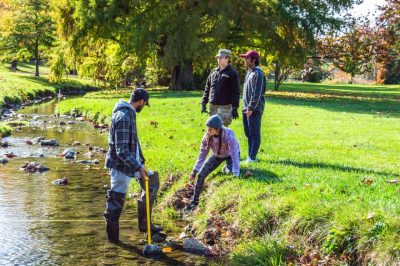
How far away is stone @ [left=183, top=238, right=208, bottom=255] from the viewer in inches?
315

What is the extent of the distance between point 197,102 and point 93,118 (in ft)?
18.6

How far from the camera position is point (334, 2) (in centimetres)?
3784

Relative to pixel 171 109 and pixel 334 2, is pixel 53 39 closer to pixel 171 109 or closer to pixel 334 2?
pixel 334 2

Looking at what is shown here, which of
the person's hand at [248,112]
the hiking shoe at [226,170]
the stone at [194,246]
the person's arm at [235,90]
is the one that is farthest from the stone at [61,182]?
the stone at [194,246]

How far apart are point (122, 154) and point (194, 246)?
5.81 ft

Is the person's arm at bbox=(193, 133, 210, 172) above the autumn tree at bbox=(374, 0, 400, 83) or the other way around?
the other way around

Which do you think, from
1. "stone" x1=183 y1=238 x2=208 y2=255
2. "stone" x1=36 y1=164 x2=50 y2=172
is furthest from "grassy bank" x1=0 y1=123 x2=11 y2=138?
"stone" x1=183 y1=238 x2=208 y2=255

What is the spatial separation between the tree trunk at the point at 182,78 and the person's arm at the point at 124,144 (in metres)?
32.1

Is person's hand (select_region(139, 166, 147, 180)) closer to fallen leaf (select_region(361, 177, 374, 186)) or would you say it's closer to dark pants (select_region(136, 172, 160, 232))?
dark pants (select_region(136, 172, 160, 232))

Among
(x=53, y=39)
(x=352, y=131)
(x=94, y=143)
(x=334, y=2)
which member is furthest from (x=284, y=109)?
(x=53, y=39)

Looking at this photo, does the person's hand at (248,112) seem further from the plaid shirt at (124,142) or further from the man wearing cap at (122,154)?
the plaid shirt at (124,142)

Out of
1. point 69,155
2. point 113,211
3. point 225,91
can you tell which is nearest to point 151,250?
point 113,211

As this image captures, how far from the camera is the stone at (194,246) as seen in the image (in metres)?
8.00

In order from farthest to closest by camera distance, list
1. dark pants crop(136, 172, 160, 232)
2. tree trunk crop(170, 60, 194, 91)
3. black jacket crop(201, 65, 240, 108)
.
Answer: tree trunk crop(170, 60, 194, 91), black jacket crop(201, 65, 240, 108), dark pants crop(136, 172, 160, 232)
